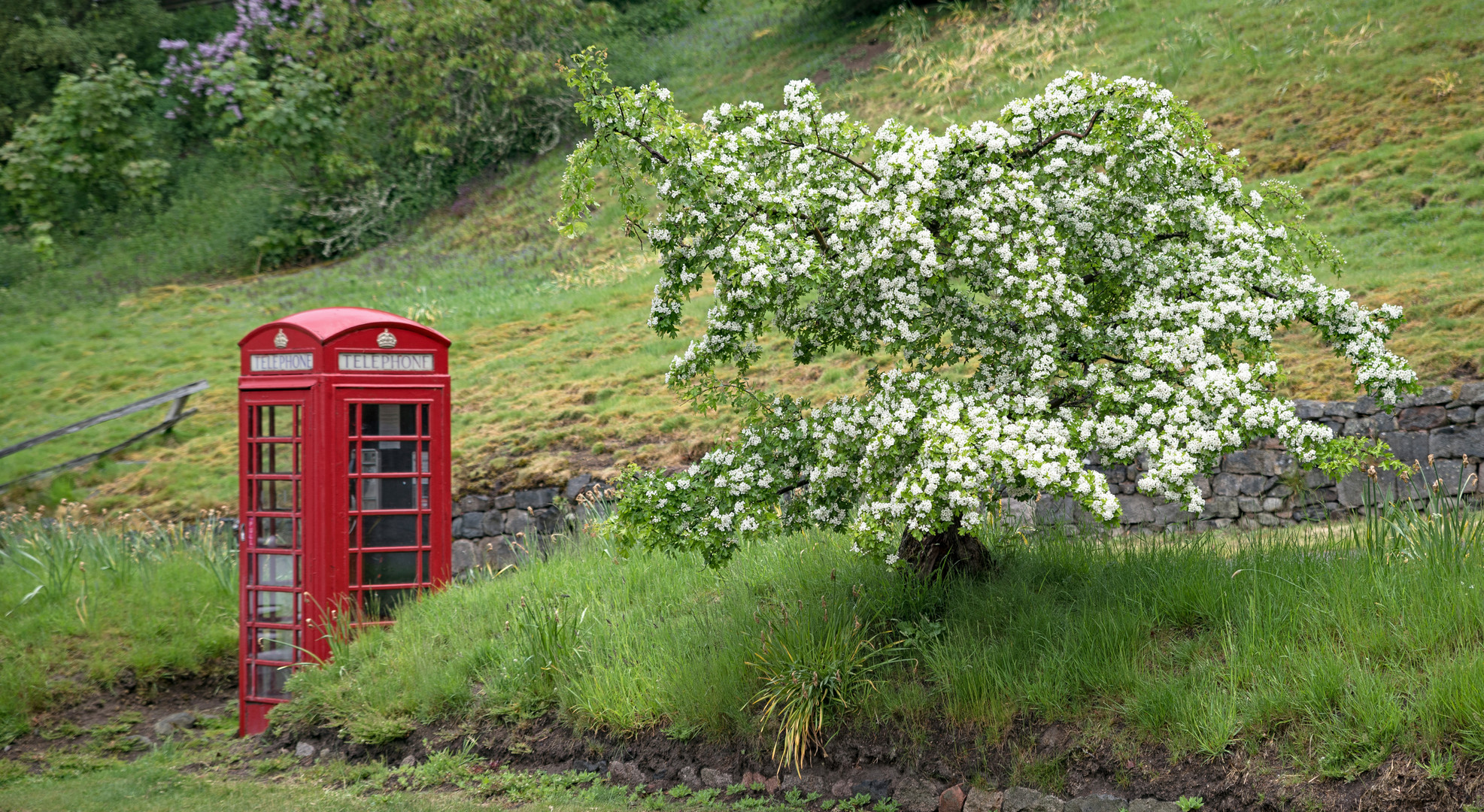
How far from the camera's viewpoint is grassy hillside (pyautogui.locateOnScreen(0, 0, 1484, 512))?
37.0 feet

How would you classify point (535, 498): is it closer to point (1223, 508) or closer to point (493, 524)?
point (493, 524)

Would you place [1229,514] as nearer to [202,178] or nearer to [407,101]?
[407,101]

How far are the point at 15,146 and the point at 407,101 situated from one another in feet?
27.5

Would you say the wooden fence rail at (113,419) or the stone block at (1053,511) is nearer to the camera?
the stone block at (1053,511)

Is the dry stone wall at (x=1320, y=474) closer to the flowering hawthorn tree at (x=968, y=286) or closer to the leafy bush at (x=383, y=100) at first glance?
the flowering hawthorn tree at (x=968, y=286)

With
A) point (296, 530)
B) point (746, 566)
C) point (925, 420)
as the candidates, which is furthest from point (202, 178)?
point (925, 420)

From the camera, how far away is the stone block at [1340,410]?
870 centimetres

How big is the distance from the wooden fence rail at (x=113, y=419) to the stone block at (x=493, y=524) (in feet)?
19.1

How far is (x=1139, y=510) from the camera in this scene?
29.2 feet

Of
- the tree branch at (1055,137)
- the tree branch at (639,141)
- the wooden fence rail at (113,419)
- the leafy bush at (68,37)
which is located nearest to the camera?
the tree branch at (639,141)

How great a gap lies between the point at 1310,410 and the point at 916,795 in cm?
596

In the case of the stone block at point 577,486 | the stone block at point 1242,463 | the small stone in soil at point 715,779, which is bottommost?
the small stone in soil at point 715,779

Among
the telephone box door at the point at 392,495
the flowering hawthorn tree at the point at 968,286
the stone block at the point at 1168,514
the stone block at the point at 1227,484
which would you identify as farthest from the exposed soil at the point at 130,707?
the stone block at the point at 1227,484

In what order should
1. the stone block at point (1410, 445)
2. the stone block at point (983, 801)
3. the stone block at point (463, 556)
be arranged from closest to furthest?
the stone block at point (983, 801) → the stone block at point (1410, 445) → the stone block at point (463, 556)
